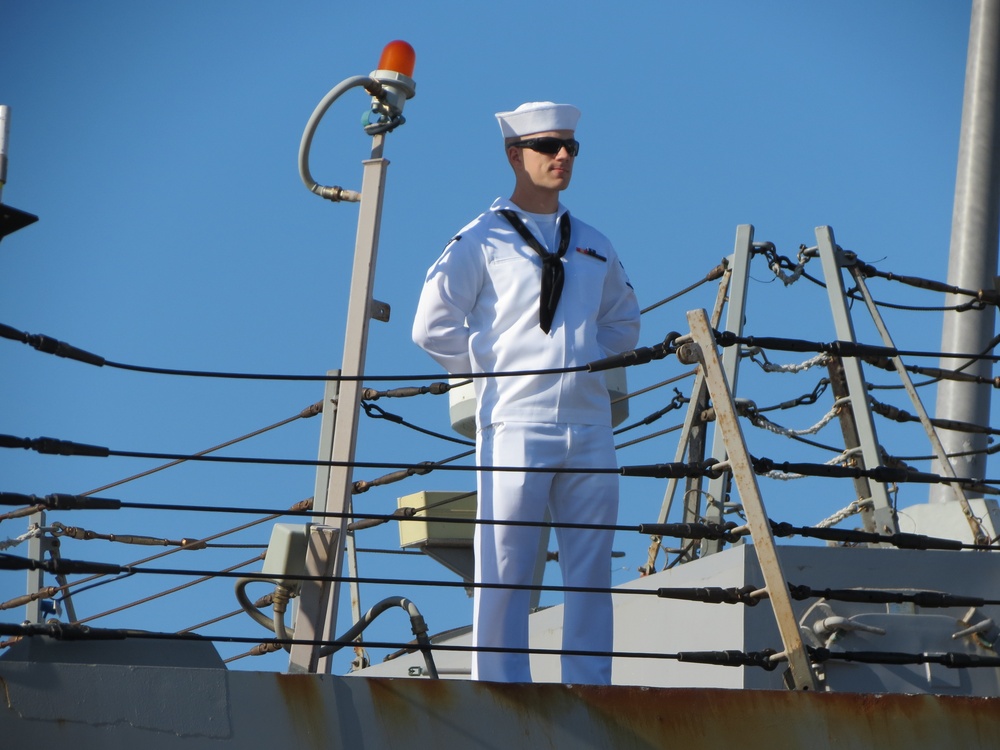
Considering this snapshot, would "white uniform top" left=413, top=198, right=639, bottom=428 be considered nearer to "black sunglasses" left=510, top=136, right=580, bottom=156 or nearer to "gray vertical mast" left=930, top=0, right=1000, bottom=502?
"black sunglasses" left=510, top=136, right=580, bottom=156

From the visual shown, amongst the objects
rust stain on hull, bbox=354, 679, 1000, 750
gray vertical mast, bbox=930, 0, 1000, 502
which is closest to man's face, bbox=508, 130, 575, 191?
rust stain on hull, bbox=354, 679, 1000, 750

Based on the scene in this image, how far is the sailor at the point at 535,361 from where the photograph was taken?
4.49 m

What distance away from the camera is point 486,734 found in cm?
377

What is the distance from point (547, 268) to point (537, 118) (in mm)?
478

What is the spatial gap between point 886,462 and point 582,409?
2.07 m

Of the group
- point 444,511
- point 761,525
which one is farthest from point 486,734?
point 444,511

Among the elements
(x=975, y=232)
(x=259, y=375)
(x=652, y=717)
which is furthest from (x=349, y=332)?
(x=975, y=232)

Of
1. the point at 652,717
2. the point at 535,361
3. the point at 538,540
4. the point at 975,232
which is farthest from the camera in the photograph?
the point at 975,232

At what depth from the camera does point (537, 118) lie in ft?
16.0

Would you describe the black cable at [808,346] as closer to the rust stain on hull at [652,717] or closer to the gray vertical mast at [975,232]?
the rust stain on hull at [652,717]

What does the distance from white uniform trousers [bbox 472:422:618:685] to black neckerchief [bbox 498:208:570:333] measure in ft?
1.16

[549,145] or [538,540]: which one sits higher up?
[549,145]

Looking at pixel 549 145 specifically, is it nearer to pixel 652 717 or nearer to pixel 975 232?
pixel 652 717

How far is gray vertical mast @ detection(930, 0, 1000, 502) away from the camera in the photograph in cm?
766
